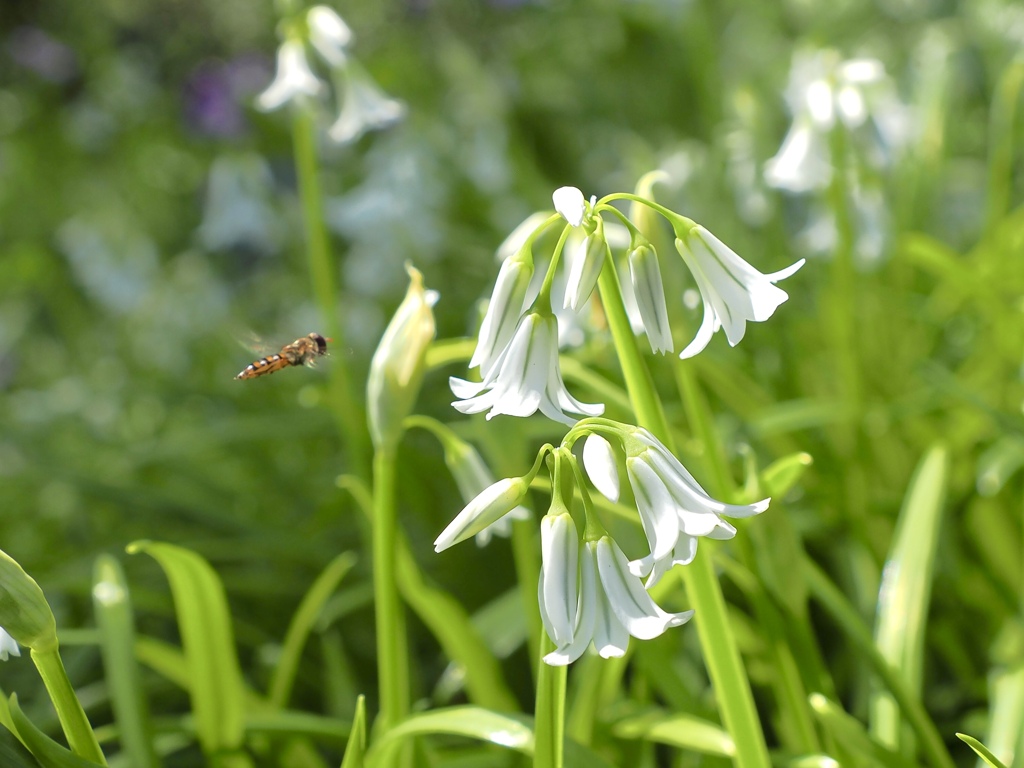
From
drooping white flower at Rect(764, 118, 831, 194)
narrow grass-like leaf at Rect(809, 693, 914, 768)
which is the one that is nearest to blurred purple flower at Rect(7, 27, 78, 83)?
drooping white flower at Rect(764, 118, 831, 194)

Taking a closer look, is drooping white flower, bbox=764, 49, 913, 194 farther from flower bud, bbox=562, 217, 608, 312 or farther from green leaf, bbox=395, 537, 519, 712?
flower bud, bbox=562, 217, 608, 312

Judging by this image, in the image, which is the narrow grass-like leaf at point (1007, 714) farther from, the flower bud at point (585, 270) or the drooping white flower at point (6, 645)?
the drooping white flower at point (6, 645)

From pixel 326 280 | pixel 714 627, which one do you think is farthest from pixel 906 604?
pixel 326 280

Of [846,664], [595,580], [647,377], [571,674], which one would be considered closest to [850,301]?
[846,664]

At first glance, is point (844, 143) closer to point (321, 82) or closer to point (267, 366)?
point (321, 82)

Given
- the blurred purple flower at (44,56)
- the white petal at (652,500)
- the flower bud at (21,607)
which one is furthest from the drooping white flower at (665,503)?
the blurred purple flower at (44,56)

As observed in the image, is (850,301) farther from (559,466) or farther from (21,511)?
(21,511)
